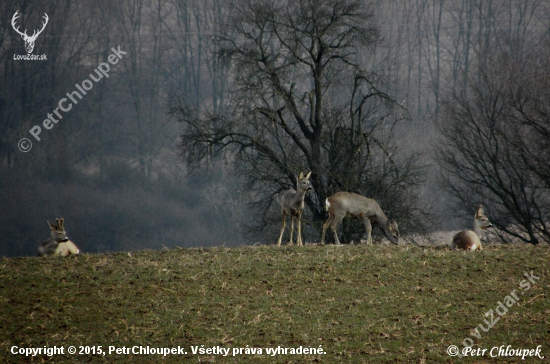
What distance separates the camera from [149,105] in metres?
52.7

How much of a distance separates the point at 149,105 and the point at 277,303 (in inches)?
1765

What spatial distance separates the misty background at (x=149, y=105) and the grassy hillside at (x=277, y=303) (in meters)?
22.4

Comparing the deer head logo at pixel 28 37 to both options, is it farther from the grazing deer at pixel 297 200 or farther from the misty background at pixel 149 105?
the grazing deer at pixel 297 200

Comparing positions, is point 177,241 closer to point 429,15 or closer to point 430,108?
point 430,108

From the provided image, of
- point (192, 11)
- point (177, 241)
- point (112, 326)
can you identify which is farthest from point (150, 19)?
point (112, 326)

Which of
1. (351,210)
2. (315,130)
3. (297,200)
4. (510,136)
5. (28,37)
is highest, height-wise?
(28,37)

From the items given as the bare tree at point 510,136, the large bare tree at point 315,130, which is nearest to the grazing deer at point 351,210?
the large bare tree at point 315,130

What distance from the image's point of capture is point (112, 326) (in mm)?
8852

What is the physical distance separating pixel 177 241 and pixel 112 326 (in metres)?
35.3

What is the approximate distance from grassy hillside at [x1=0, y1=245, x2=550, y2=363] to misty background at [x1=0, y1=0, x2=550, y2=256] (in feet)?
73.6

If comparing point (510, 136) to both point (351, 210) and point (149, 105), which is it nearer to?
point (351, 210)

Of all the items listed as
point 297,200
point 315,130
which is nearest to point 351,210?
point 297,200

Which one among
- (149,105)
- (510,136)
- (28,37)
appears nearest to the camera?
(510,136)

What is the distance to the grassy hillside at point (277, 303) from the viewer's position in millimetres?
8484
